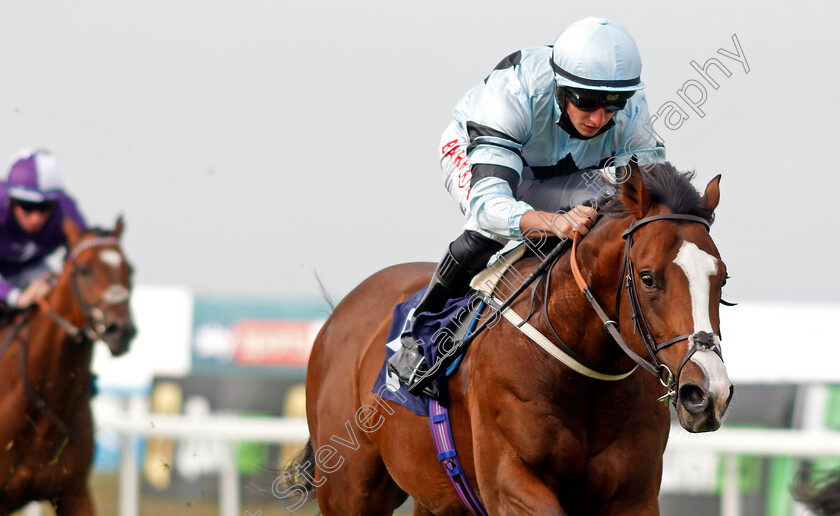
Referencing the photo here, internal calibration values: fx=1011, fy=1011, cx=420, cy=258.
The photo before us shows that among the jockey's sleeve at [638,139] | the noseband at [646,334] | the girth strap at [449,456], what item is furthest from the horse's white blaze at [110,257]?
the noseband at [646,334]

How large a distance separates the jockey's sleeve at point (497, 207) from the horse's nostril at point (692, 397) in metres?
0.85

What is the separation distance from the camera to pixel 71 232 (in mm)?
5754

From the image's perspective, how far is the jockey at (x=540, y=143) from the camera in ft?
9.95

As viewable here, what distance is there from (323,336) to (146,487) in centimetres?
481

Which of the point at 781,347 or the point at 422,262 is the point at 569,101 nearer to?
the point at 422,262

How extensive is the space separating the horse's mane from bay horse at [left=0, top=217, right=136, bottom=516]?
3550mm

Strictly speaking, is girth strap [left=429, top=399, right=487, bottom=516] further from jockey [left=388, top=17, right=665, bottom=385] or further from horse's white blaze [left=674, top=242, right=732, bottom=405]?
horse's white blaze [left=674, top=242, right=732, bottom=405]

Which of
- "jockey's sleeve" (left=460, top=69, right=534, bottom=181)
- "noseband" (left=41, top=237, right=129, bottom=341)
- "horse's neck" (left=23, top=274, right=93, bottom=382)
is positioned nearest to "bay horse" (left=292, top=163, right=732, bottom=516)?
"jockey's sleeve" (left=460, top=69, right=534, bottom=181)

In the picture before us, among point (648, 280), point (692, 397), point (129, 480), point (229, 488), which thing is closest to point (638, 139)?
point (648, 280)

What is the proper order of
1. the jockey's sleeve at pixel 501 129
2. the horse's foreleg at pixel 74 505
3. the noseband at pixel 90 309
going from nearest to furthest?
the jockey's sleeve at pixel 501 129 < the horse's foreleg at pixel 74 505 < the noseband at pixel 90 309

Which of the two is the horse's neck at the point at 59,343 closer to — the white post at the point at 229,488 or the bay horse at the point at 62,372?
the bay horse at the point at 62,372

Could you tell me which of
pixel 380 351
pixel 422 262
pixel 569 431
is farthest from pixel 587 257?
pixel 422 262

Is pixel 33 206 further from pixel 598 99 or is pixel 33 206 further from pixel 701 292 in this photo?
pixel 701 292

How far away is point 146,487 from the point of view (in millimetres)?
8695
